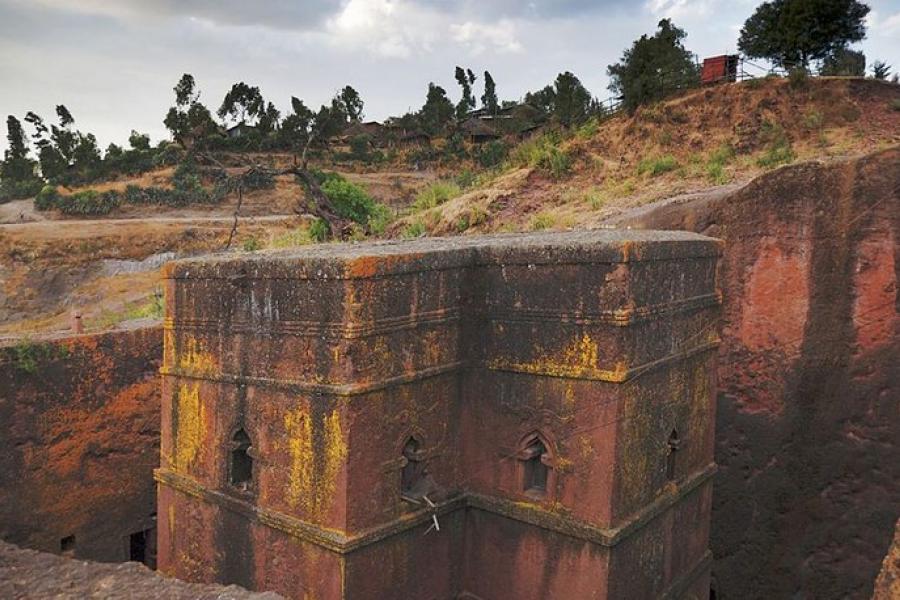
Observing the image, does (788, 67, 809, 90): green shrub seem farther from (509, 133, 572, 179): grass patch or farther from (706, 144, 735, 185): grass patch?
(509, 133, 572, 179): grass patch

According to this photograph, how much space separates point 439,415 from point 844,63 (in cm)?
1751

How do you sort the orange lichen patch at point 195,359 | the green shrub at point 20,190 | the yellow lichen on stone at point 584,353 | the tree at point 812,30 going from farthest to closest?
the green shrub at point 20,190 → the tree at point 812,30 → the orange lichen patch at point 195,359 → the yellow lichen on stone at point 584,353

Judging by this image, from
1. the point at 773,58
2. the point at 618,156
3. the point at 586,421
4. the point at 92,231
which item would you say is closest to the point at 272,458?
the point at 586,421

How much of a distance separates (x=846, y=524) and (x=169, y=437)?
23.4 feet

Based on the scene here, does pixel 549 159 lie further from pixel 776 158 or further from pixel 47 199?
pixel 47 199

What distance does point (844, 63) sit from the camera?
19141mm

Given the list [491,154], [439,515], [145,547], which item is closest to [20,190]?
[491,154]

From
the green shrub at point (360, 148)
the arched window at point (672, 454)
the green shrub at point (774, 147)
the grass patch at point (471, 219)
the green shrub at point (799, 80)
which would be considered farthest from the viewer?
the green shrub at point (360, 148)

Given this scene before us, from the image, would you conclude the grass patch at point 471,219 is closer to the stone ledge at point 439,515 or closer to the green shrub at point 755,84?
the green shrub at point 755,84

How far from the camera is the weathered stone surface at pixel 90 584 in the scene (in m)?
5.02

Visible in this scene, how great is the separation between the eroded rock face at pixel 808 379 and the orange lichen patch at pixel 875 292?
0.4 inches

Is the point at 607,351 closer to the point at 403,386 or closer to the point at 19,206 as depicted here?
the point at 403,386

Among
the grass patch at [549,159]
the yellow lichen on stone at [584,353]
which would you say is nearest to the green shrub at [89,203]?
the grass patch at [549,159]

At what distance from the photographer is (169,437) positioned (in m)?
7.29
